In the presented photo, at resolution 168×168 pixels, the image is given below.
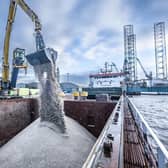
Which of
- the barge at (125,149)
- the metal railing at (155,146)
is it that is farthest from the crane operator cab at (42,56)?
the metal railing at (155,146)

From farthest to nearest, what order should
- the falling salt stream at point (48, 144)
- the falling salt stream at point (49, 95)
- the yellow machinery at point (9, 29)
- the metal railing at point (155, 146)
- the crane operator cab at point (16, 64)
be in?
the crane operator cab at point (16, 64), the yellow machinery at point (9, 29), the falling salt stream at point (49, 95), the falling salt stream at point (48, 144), the metal railing at point (155, 146)

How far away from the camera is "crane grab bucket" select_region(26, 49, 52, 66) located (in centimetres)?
532

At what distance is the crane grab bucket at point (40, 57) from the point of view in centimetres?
532

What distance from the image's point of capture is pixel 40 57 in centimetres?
541

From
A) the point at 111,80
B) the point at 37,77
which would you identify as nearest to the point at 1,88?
the point at 37,77

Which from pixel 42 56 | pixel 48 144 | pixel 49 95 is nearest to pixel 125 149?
pixel 48 144

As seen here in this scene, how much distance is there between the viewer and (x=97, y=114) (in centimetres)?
687

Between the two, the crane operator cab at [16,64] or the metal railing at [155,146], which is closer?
the metal railing at [155,146]

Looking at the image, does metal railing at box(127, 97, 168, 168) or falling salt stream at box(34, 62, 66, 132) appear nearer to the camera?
metal railing at box(127, 97, 168, 168)

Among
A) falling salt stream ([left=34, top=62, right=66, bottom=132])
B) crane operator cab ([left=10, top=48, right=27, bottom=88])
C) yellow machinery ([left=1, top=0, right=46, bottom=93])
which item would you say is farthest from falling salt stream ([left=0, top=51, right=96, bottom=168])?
crane operator cab ([left=10, top=48, right=27, bottom=88])

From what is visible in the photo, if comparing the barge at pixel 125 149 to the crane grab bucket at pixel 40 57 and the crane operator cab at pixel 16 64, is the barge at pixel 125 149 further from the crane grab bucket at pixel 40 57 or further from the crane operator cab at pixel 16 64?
the crane operator cab at pixel 16 64

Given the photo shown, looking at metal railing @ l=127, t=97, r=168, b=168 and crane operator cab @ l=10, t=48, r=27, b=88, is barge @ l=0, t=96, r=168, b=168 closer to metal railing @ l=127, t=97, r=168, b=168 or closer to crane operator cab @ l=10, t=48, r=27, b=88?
metal railing @ l=127, t=97, r=168, b=168

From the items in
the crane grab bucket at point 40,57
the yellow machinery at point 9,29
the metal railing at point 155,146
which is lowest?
the metal railing at point 155,146

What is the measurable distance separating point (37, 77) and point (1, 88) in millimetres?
5863
